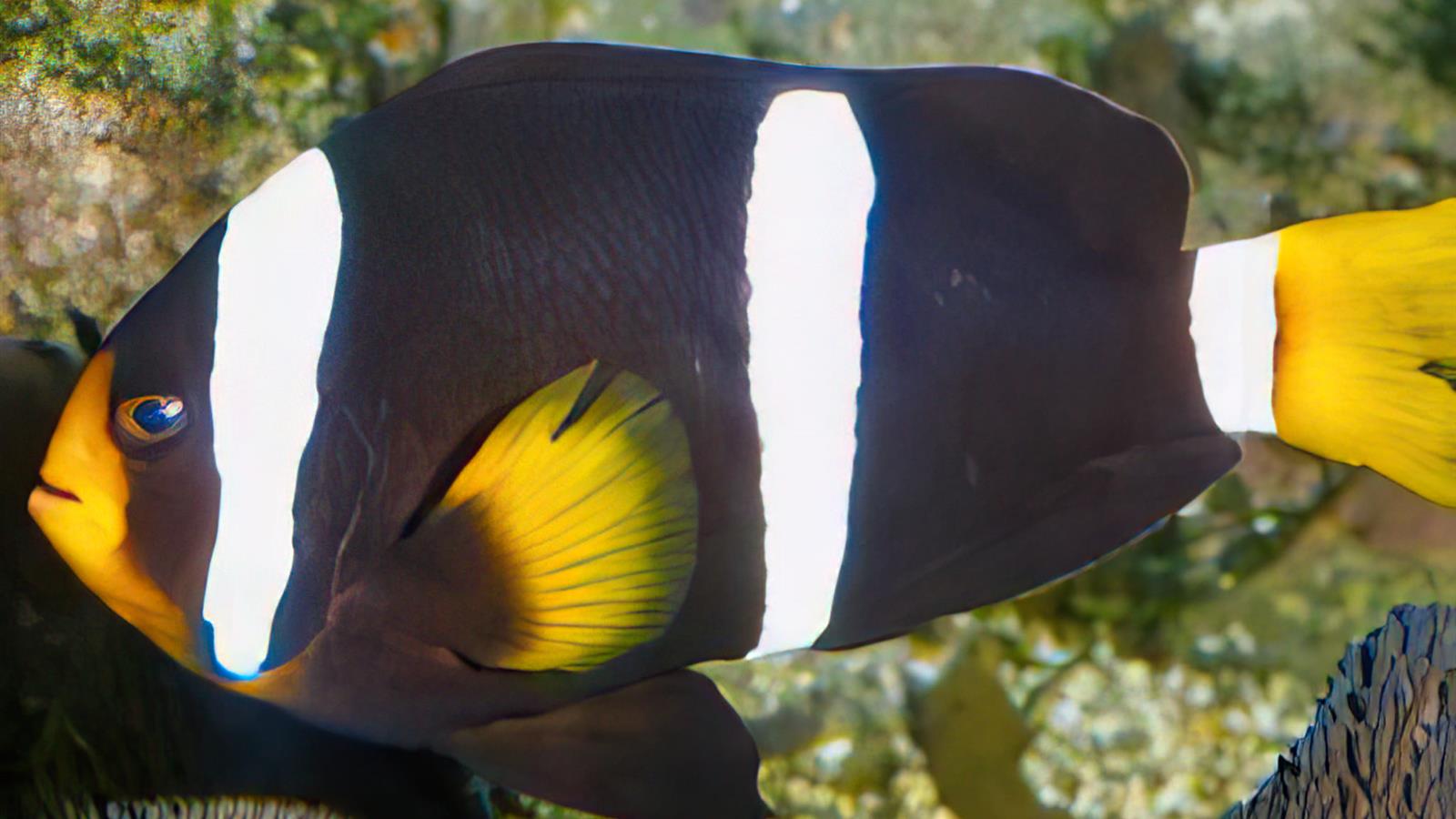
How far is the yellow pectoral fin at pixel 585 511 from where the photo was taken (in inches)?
20.3

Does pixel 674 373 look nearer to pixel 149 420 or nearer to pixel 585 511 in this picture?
pixel 585 511

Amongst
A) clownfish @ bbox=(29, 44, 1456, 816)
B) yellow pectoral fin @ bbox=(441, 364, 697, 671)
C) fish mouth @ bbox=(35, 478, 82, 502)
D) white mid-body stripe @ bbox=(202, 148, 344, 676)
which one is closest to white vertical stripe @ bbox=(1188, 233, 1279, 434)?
clownfish @ bbox=(29, 44, 1456, 816)

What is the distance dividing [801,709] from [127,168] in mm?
659

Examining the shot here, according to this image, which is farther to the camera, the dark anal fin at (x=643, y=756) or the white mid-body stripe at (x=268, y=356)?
the dark anal fin at (x=643, y=756)

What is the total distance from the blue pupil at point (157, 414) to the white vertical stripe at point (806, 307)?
0.30 metres

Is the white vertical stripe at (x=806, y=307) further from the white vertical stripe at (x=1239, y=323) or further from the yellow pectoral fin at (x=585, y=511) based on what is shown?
the white vertical stripe at (x=1239, y=323)

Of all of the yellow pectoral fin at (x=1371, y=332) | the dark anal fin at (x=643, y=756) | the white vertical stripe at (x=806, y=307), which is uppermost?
the white vertical stripe at (x=806, y=307)

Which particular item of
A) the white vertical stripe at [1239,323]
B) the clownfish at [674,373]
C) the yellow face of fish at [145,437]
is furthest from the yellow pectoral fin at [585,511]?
the white vertical stripe at [1239,323]

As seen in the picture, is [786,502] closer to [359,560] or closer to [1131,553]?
[359,560]

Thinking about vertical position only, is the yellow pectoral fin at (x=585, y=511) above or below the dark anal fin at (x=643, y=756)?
above

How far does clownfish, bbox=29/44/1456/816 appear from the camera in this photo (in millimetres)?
519

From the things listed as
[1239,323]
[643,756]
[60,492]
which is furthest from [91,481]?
[1239,323]

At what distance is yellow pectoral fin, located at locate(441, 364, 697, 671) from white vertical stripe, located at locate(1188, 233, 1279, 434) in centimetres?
31

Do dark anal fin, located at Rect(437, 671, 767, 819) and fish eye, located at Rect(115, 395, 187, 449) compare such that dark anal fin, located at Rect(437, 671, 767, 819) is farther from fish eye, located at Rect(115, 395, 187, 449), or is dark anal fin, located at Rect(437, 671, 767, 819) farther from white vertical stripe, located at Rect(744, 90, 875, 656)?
fish eye, located at Rect(115, 395, 187, 449)
